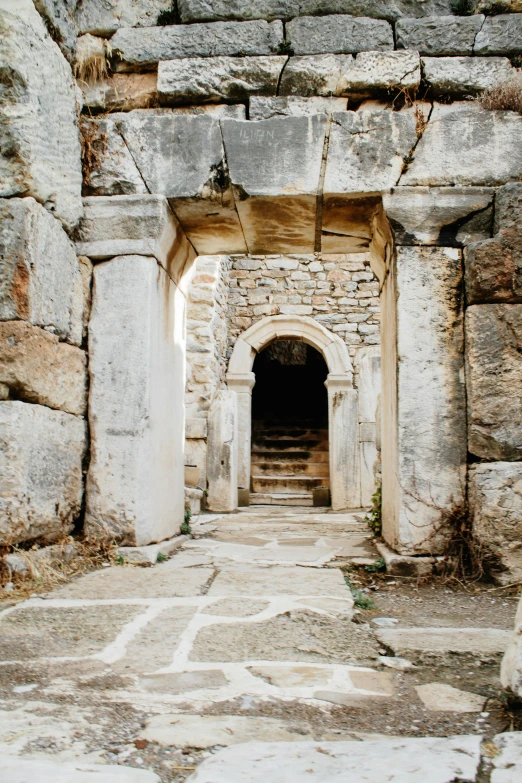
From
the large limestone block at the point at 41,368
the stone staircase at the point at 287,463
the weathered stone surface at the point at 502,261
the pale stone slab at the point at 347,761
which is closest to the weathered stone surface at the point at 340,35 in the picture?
the weathered stone surface at the point at 502,261

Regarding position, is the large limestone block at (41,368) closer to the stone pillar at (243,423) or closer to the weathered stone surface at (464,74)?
the weathered stone surface at (464,74)

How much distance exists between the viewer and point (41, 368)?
2818 millimetres

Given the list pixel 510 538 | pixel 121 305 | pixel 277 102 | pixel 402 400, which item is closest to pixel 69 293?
pixel 121 305

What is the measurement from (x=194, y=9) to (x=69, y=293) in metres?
1.83

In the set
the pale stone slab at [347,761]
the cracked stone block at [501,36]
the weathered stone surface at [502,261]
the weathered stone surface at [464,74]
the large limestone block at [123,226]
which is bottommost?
the pale stone slab at [347,761]

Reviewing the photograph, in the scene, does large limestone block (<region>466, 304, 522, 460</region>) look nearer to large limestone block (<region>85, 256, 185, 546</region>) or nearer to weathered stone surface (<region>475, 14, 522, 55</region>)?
weathered stone surface (<region>475, 14, 522, 55</region>)

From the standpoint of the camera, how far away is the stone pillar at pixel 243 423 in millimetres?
8695

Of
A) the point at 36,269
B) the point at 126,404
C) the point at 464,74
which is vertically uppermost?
Result: the point at 464,74

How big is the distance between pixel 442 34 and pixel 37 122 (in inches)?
87.3

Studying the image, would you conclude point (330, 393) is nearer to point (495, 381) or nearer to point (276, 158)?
point (276, 158)

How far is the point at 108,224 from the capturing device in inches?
131

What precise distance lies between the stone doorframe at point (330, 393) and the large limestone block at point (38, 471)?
5.64 metres

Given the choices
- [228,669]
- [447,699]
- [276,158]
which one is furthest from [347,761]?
[276,158]

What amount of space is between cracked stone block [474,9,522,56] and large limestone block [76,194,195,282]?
1936 millimetres
